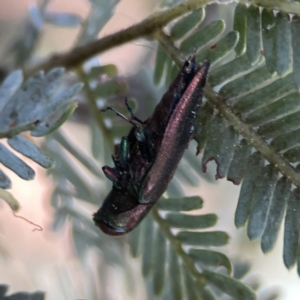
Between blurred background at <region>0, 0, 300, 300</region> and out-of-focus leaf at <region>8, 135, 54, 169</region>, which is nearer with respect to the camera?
out-of-focus leaf at <region>8, 135, 54, 169</region>

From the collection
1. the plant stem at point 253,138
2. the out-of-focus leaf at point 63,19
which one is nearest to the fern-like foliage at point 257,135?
the plant stem at point 253,138

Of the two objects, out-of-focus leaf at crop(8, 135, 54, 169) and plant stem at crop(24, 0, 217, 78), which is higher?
plant stem at crop(24, 0, 217, 78)

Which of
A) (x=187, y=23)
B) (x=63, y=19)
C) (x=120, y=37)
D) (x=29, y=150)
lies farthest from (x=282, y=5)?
(x=63, y=19)

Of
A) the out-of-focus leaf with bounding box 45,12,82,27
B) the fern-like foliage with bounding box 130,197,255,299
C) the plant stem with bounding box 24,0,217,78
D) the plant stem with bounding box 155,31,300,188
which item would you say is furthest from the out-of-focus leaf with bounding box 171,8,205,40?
the out-of-focus leaf with bounding box 45,12,82,27

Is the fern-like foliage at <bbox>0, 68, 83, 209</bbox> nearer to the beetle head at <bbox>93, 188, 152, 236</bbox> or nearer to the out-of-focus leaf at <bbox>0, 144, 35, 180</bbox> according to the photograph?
the out-of-focus leaf at <bbox>0, 144, 35, 180</bbox>

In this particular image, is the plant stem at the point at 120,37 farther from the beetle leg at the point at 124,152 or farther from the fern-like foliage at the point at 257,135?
the beetle leg at the point at 124,152
